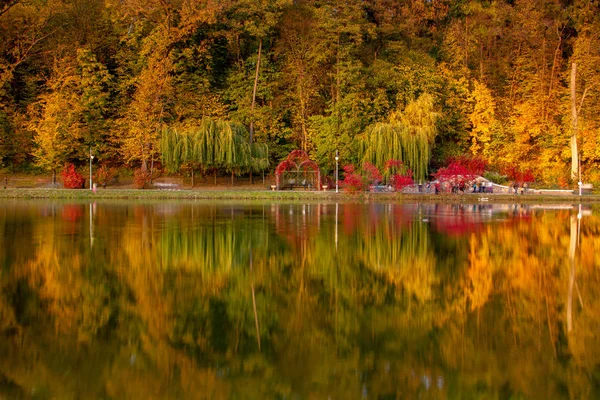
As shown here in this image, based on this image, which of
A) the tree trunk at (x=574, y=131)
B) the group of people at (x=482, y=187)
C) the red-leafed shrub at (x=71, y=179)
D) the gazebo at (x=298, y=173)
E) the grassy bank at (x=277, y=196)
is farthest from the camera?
the tree trunk at (x=574, y=131)

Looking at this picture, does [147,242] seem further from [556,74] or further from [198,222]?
[556,74]

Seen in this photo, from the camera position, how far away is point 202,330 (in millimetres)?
8773

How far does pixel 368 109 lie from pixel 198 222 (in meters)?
28.9

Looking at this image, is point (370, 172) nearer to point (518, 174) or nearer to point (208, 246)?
point (518, 174)

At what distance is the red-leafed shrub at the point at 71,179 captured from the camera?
154 ft

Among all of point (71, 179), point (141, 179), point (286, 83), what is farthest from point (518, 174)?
point (71, 179)

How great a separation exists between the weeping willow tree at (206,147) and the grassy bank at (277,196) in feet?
12.4

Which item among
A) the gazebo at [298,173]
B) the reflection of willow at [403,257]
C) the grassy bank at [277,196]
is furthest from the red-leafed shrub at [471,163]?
the reflection of willow at [403,257]

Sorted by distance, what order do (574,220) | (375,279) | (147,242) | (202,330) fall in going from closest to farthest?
(202,330) < (375,279) < (147,242) < (574,220)

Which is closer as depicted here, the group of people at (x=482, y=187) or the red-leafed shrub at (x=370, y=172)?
the red-leafed shrub at (x=370, y=172)

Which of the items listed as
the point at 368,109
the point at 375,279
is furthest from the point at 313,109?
the point at 375,279

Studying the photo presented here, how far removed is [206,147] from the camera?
46438mm

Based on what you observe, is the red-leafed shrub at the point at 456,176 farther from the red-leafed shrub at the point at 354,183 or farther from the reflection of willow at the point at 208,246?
the reflection of willow at the point at 208,246

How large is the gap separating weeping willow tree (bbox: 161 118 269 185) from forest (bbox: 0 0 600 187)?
7.2 inches
